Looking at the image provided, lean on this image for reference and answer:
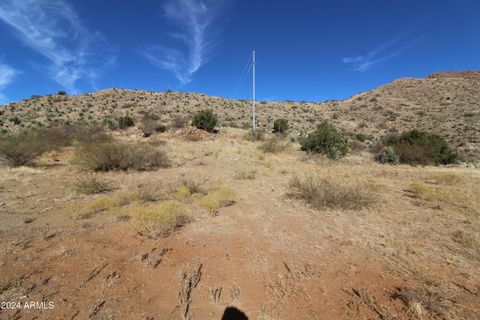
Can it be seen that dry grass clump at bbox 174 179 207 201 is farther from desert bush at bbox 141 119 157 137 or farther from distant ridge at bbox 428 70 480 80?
distant ridge at bbox 428 70 480 80

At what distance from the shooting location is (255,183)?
34.2 ft

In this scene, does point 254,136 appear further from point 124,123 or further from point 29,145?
point 29,145

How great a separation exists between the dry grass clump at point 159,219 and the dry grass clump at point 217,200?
0.66 meters

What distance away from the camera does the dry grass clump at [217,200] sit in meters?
7.34

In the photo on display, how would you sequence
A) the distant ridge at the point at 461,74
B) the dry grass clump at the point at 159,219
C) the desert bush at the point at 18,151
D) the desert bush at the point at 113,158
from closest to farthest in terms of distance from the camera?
1. the dry grass clump at the point at 159,219
2. the desert bush at the point at 113,158
3. the desert bush at the point at 18,151
4. the distant ridge at the point at 461,74

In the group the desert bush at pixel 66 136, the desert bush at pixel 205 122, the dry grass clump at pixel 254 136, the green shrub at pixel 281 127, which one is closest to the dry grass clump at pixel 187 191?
the desert bush at pixel 66 136

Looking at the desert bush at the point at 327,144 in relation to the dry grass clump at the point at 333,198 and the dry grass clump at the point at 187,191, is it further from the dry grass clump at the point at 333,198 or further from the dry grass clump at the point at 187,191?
the dry grass clump at the point at 187,191

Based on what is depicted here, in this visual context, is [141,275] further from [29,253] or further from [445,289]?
[445,289]

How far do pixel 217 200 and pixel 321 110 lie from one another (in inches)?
1907

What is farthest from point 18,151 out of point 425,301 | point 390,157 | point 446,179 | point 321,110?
point 321,110

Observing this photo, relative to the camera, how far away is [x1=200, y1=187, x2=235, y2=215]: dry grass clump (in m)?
7.34

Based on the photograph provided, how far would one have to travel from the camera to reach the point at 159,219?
6.06 meters

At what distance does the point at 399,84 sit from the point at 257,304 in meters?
71.8

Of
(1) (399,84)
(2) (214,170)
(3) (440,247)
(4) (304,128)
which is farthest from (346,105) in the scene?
(3) (440,247)
